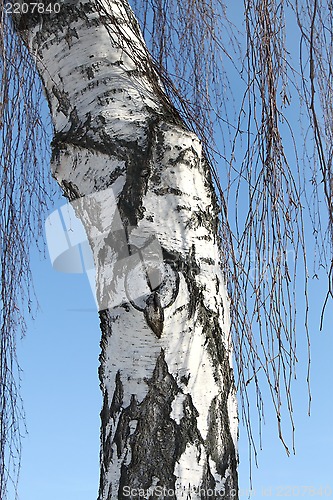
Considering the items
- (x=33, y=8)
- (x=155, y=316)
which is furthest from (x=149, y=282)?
(x=33, y=8)

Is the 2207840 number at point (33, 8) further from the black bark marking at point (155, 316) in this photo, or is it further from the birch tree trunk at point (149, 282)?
the black bark marking at point (155, 316)

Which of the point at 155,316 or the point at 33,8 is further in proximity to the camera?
the point at 33,8

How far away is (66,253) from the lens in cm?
134

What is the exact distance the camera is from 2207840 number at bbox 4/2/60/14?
130cm

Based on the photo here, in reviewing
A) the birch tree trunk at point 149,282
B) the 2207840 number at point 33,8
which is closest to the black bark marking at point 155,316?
the birch tree trunk at point 149,282

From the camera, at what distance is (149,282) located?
42.2 inches

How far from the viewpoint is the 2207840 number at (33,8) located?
1.30 metres

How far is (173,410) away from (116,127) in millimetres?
471

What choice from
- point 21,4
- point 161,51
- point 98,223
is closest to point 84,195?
point 98,223

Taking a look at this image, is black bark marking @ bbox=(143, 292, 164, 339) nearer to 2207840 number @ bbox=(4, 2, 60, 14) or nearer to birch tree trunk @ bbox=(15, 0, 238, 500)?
birch tree trunk @ bbox=(15, 0, 238, 500)

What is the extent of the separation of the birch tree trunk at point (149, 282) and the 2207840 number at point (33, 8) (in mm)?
102

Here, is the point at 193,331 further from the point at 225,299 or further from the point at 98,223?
the point at 98,223

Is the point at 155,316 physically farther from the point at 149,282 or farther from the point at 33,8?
the point at 33,8

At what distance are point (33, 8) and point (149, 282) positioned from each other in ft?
2.02
